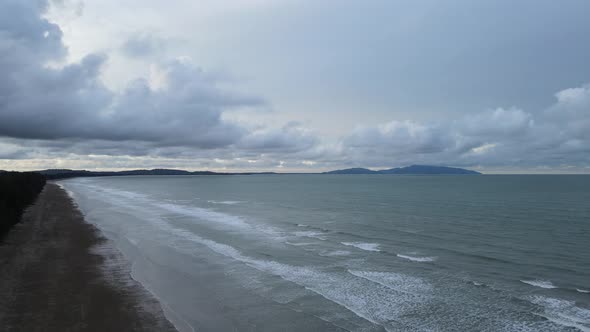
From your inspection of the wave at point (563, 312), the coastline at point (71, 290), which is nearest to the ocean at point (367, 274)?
the wave at point (563, 312)

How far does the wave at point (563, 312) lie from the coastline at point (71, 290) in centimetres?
1491

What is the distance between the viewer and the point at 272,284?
1955 cm

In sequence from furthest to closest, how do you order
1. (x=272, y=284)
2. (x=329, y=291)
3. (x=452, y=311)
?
(x=272, y=284), (x=329, y=291), (x=452, y=311)

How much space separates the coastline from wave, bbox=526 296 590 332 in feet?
48.9

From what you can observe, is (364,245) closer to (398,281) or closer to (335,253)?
(335,253)

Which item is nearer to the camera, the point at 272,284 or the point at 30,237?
the point at 272,284

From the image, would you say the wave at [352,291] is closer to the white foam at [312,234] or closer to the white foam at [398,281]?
the white foam at [398,281]

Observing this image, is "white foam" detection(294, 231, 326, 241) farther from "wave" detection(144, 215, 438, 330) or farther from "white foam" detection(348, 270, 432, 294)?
"white foam" detection(348, 270, 432, 294)

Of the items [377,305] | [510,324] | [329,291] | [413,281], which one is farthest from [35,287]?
[510,324]

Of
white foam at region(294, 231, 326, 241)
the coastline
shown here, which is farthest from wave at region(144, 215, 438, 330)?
white foam at region(294, 231, 326, 241)

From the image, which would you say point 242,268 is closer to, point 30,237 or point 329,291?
point 329,291

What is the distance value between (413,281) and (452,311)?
4.12m

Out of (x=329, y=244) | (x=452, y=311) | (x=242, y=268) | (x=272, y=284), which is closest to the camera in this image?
(x=452, y=311)

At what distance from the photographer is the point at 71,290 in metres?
17.9
